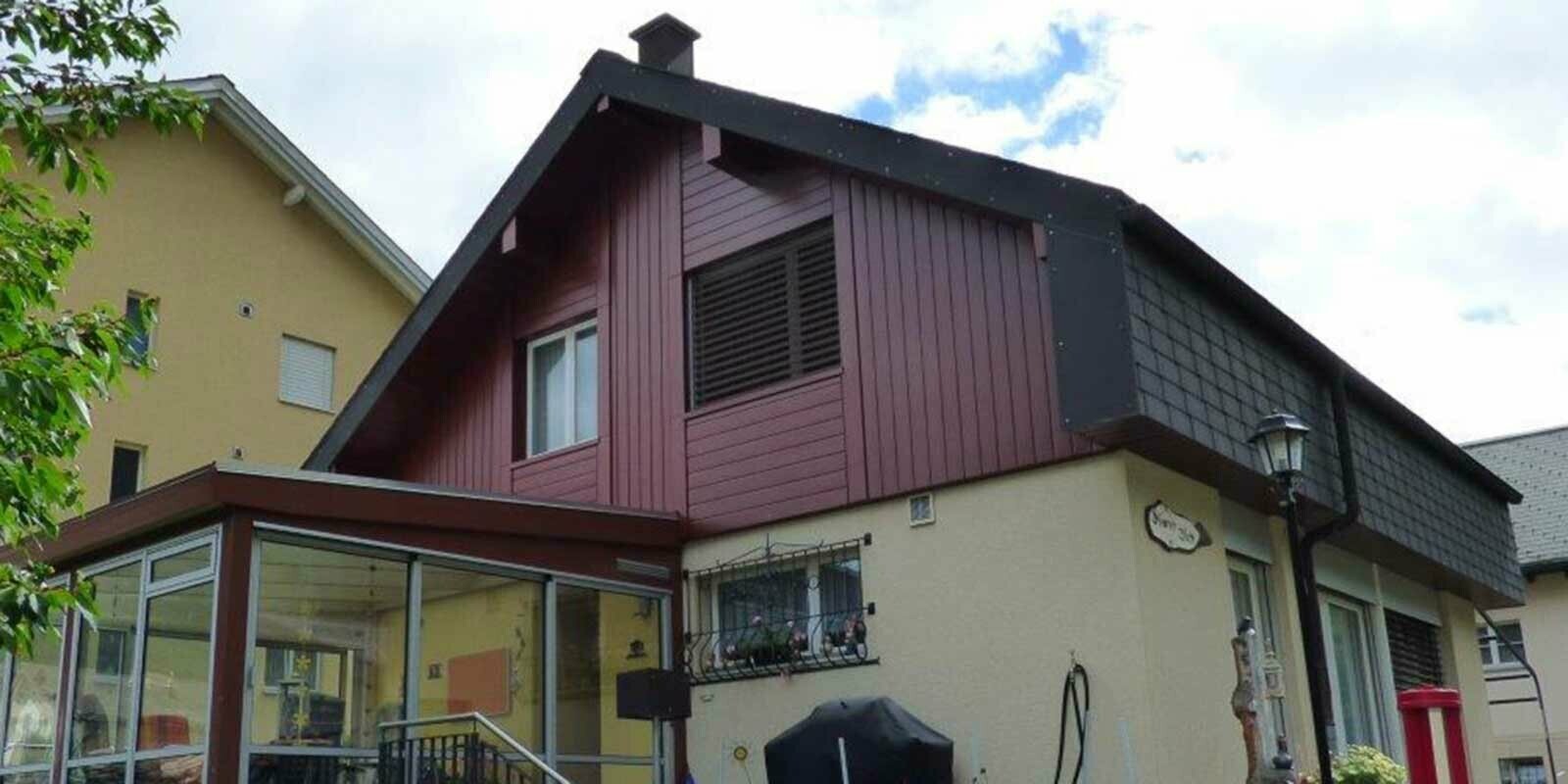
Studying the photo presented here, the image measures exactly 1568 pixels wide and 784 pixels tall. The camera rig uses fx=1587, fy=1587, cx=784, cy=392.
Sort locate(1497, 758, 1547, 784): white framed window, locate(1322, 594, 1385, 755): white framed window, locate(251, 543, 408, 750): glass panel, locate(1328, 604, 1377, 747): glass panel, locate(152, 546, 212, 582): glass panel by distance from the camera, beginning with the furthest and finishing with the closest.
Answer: locate(1497, 758, 1547, 784): white framed window → locate(1328, 604, 1377, 747): glass panel → locate(1322, 594, 1385, 755): white framed window → locate(152, 546, 212, 582): glass panel → locate(251, 543, 408, 750): glass panel

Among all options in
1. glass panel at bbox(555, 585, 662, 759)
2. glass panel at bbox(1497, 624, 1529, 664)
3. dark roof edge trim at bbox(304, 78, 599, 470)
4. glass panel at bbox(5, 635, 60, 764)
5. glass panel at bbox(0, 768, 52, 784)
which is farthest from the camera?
glass panel at bbox(1497, 624, 1529, 664)

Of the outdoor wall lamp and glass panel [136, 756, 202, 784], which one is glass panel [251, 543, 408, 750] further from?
the outdoor wall lamp

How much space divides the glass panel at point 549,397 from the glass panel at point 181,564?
4.23m

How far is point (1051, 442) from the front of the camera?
32.6ft

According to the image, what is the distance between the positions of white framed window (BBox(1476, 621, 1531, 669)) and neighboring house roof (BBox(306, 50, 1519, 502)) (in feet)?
24.3

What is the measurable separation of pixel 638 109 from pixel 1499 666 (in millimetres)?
15446

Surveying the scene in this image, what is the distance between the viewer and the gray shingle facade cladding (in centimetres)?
962

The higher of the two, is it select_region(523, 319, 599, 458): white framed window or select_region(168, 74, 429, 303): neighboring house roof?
select_region(168, 74, 429, 303): neighboring house roof

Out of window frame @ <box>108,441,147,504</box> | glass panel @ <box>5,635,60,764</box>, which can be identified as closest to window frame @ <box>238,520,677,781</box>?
glass panel @ <box>5,635,60,764</box>

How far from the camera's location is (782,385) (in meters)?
11.7

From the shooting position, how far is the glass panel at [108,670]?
9812 mm

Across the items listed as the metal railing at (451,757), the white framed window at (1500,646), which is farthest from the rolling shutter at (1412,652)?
the metal railing at (451,757)

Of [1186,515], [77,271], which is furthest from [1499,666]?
[77,271]

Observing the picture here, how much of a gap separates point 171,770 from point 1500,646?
18505mm
